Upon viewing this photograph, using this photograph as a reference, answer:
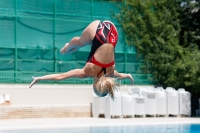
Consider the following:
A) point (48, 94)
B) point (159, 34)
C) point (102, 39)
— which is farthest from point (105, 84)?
point (159, 34)

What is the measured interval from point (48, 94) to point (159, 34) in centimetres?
585

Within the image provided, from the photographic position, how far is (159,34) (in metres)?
21.5

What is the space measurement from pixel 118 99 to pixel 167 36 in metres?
5.11

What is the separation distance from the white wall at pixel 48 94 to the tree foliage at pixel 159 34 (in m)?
3.28

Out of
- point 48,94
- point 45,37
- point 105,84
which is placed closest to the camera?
point 105,84

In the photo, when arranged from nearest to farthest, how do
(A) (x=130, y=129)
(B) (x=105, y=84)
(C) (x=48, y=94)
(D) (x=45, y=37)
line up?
(B) (x=105, y=84)
(A) (x=130, y=129)
(C) (x=48, y=94)
(D) (x=45, y=37)

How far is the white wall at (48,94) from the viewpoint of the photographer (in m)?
18.0

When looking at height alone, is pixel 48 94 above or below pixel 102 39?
below

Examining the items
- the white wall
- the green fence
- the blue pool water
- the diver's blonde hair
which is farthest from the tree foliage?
the diver's blonde hair

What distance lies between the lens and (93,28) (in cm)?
960

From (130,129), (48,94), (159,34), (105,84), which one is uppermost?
(159,34)

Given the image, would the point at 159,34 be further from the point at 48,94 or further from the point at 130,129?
the point at 130,129

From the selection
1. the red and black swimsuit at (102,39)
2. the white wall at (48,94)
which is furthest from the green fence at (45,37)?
the red and black swimsuit at (102,39)

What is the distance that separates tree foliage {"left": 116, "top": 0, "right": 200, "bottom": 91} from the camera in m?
21.1
